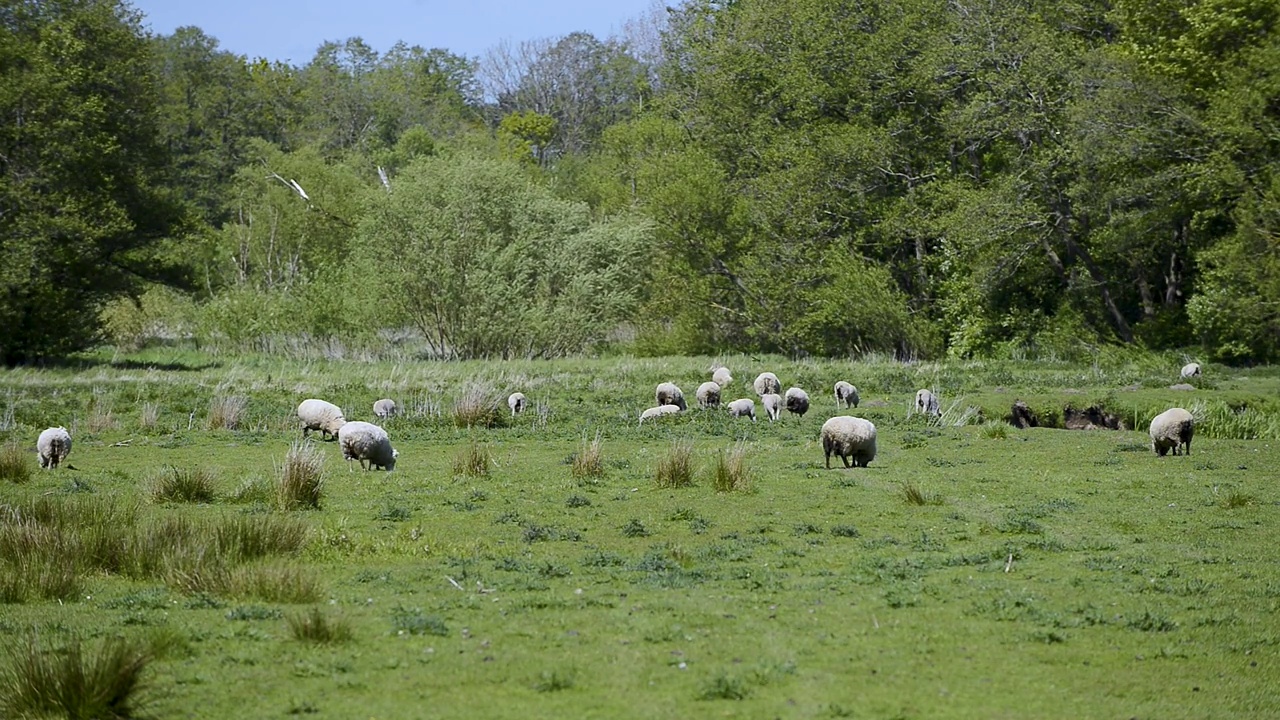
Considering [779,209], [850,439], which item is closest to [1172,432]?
[850,439]

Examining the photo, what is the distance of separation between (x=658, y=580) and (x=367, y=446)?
383 inches

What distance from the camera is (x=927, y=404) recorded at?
98.5 ft

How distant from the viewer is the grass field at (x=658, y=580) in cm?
908

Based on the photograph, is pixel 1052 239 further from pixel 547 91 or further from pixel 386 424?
pixel 547 91

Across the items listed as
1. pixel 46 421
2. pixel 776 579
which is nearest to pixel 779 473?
pixel 776 579

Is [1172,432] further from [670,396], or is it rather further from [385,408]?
[385,408]

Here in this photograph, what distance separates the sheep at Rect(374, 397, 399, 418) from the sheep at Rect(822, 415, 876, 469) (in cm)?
1221

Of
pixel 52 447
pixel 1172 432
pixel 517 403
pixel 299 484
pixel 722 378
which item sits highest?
pixel 1172 432

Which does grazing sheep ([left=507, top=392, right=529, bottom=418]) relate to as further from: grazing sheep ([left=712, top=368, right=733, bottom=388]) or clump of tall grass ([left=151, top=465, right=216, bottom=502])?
clump of tall grass ([left=151, top=465, right=216, bottom=502])

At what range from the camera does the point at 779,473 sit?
801 inches

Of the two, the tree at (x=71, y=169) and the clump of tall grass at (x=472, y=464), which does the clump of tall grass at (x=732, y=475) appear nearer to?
the clump of tall grass at (x=472, y=464)

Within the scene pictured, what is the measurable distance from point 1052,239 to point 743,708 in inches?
1744

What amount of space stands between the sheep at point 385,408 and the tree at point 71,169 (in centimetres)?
1729

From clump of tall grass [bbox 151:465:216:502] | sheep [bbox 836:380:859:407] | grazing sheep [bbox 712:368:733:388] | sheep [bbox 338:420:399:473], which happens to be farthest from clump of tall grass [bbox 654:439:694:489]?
grazing sheep [bbox 712:368:733:388]
